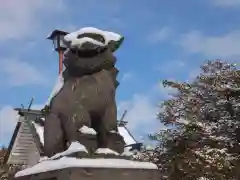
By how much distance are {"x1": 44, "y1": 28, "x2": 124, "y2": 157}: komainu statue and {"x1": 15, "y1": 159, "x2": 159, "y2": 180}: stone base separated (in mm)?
272

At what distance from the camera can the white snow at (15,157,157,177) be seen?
4.32m

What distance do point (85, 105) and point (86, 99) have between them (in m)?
0.06

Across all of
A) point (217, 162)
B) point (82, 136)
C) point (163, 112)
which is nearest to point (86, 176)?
point (82, 136)

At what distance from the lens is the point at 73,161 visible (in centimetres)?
433

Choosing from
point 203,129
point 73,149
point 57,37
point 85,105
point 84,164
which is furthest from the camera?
point 203,129

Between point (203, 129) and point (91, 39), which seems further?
point (203, 129)

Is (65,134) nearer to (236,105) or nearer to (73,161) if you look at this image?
(73,161)

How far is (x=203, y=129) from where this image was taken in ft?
52.2

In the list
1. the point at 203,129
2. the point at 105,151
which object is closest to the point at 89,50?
the point at 105,151

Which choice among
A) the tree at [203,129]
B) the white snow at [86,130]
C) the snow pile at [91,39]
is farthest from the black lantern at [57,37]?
the tree at [203,129]

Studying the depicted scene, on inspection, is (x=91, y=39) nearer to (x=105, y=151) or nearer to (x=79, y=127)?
(x=79, y=127)

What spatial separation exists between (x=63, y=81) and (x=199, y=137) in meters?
11.5

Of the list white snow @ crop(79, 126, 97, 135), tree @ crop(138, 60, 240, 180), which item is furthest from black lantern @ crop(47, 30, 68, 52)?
tree @ crop(138, 60, 240, 180)

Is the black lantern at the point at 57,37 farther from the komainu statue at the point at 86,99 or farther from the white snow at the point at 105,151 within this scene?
the white snow at the point at 105,151
